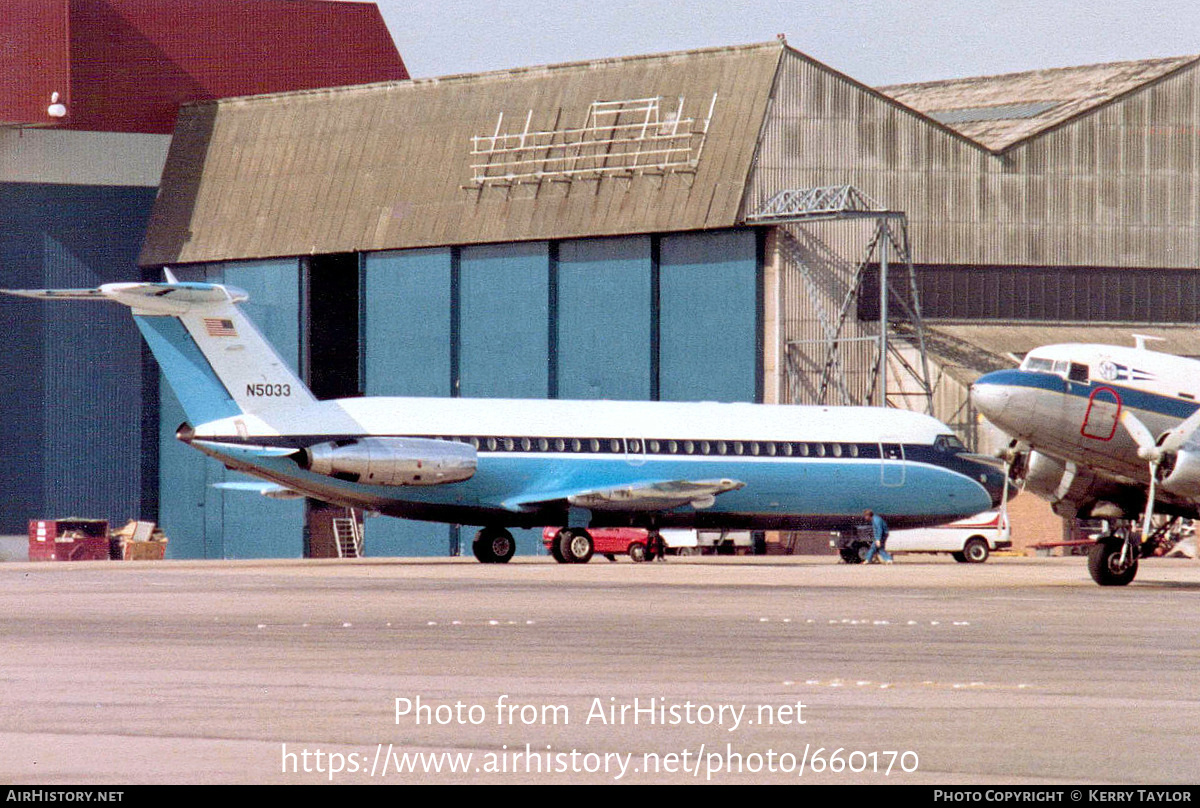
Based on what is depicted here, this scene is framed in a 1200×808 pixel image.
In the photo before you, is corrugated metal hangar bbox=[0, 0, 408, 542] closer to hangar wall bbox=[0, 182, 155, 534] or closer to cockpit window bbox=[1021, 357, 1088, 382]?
hangar wall bbox=[0, 182, 155, 534]

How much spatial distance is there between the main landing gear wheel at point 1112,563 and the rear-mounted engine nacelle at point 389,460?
705 inches

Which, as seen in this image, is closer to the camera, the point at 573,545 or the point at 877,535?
the point at 573,545

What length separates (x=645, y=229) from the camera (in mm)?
68125

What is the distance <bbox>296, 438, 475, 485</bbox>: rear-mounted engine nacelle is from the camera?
1822 inches

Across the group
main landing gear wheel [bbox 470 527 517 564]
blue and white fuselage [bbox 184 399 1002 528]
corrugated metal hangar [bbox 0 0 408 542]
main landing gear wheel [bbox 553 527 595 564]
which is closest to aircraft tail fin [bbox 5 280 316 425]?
blue and white fuselage [bbox 184 399 1002 528]

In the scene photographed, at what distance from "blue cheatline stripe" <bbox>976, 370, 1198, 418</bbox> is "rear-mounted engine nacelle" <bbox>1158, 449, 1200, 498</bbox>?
52.5 inches

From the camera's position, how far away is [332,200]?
76.4 m

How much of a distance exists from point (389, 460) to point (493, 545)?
19.1 feet

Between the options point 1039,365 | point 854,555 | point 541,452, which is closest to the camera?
point 1039,365

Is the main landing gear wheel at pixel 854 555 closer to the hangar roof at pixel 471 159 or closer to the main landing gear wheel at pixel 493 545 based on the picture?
the main landing gear wheel at pixel 493 545

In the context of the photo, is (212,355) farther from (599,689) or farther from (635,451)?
(599,689)

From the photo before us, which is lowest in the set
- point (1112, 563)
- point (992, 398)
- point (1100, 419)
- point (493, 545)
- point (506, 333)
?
point (493, 545)

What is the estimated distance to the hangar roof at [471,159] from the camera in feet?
223

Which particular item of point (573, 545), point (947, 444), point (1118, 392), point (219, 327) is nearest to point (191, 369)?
point (219, 327)
